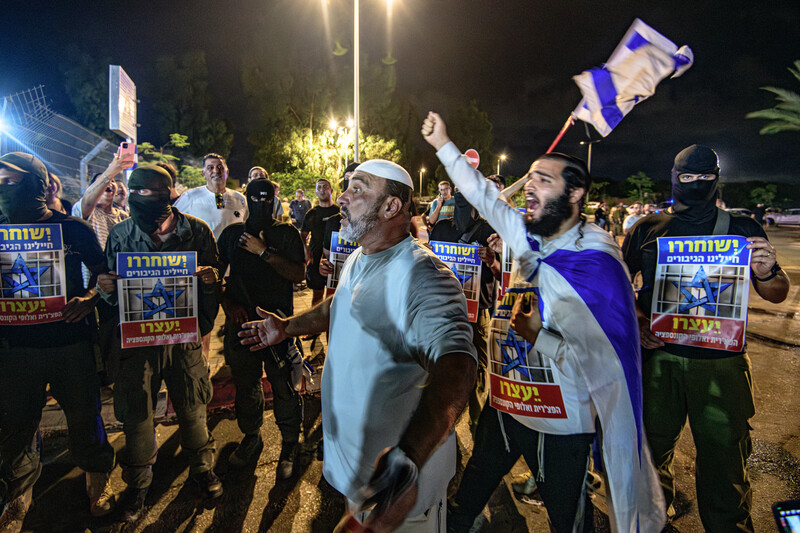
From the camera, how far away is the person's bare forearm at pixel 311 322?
2242 mm

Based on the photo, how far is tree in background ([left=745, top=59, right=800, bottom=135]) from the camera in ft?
44.2

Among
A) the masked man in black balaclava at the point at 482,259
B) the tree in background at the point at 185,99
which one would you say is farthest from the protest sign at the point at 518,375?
the tree in background at the point at 185,99

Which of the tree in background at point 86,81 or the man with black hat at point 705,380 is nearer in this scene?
the man with black hat at point 705,380

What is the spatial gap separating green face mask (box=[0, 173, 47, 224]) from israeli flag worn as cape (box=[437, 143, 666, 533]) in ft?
10.7

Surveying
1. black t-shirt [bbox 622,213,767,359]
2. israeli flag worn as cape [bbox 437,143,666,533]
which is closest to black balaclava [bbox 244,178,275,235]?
israeli flag worn as cape [bbox 437,143,666,533]

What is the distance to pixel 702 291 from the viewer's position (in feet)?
8.11

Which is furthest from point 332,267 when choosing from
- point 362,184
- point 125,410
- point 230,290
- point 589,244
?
point 589,244

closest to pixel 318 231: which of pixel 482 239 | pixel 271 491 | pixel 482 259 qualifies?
pixel 482 239

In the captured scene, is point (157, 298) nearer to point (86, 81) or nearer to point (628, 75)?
point (628, 75)

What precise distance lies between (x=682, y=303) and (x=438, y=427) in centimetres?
209

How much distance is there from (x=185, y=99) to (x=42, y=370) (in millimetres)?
38007

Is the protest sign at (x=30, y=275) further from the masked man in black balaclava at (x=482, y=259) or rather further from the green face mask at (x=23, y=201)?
the masked man in black balaclava at (x=482, y=259)

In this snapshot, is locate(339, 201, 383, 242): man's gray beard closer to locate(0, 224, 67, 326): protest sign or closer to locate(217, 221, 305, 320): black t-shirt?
locate(217, 221, 305, 320): black t-shirt

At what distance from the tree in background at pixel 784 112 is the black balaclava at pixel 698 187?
47.9ft
